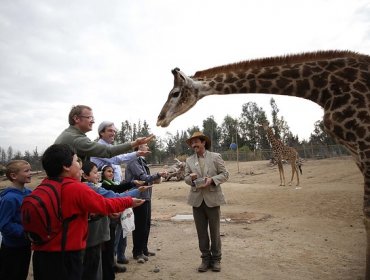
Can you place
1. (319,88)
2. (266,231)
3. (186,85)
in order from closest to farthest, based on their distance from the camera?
1. (319,88)
2. (186,85)
3. (266,231)

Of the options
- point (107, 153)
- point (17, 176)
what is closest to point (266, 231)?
point (107, 153)

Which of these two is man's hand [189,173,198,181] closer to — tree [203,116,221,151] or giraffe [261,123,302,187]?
giraffe [261,123,302,187]

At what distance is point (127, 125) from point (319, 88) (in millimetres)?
62620

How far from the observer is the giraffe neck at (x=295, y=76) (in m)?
4.66

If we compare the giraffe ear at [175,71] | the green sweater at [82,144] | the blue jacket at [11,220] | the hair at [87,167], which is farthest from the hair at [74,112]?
the giraffe ear at [175,71]

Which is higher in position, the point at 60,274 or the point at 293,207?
the point at 60,274

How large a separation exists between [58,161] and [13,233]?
1.24 m

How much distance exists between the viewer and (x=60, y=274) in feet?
8.55

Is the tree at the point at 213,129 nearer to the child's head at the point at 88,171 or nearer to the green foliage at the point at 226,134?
the green foliage at the point at 226,134

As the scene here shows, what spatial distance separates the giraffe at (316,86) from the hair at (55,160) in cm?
238

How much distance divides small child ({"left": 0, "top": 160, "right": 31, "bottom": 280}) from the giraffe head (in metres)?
2.26

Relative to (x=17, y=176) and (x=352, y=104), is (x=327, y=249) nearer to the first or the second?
(x=352, y=104)

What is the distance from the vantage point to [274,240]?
671cm

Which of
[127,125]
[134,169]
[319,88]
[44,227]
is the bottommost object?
[44,227]
